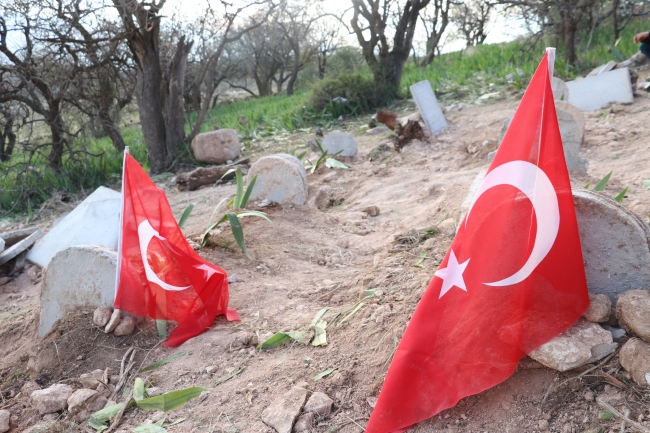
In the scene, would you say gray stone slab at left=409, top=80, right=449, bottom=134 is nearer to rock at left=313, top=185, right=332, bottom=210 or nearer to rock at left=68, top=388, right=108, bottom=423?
rock at left=313, top=185, right=332, bottom=210

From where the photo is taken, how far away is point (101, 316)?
2.90 metres

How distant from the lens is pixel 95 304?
2.99m

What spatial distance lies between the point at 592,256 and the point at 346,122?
28.4ft

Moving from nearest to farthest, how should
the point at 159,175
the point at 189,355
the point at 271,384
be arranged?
the point at 271,384 → the point at 189,355 → the point at 159,175

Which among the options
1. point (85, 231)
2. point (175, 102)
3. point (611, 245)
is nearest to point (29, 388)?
point (85, 231)

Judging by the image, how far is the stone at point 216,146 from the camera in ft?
28.0

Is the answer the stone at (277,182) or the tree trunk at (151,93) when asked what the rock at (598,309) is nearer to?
the stone at (277,182)

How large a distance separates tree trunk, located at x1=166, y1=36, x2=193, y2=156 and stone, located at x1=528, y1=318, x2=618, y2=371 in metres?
8.03

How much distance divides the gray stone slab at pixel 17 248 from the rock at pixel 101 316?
8.64ft

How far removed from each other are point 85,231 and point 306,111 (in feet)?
23.4

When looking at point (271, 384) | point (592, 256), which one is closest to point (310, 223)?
point (271, 384)

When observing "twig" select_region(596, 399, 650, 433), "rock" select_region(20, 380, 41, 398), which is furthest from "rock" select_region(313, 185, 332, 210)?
"twig" select_region(596, 399, 650, 433)

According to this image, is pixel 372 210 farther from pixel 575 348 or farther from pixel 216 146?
pixel 216 146

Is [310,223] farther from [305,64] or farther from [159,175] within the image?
[305,64]
